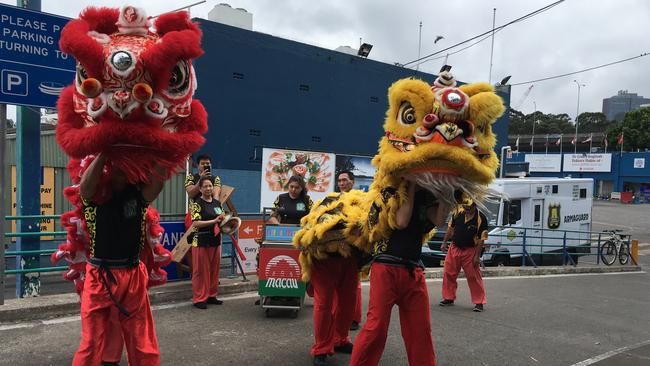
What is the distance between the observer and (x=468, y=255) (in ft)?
23.3

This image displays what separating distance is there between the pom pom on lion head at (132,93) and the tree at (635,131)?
59914 mm

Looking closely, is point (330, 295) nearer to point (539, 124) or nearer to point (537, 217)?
point (537, 217)

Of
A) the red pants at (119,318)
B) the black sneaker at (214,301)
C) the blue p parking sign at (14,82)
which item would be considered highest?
the blue p parking sign at (14,82)

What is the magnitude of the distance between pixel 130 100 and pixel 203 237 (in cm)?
379

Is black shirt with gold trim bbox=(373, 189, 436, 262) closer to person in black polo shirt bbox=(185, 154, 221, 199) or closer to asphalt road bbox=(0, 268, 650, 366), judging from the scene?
asphalt road bbox=(0, 268, 650, 366)

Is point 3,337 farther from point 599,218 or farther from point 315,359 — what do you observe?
point 599,218

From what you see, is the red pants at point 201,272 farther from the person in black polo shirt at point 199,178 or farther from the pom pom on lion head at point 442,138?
the pom pom on lion head at point 442,138

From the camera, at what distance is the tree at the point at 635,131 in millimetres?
52469

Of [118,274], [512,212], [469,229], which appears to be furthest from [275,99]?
[118,274]

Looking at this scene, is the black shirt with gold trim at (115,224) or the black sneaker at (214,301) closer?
the black shirt with gold trim at (115,224)

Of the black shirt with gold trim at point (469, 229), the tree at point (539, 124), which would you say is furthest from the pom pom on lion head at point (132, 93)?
the tree at point (539, 124)

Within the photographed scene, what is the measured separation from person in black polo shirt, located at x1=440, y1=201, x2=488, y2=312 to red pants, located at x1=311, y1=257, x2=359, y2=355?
3017mm

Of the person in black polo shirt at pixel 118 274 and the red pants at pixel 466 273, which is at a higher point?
the person in black polo shirt at pixel 118 274

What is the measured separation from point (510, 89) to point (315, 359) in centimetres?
2236
